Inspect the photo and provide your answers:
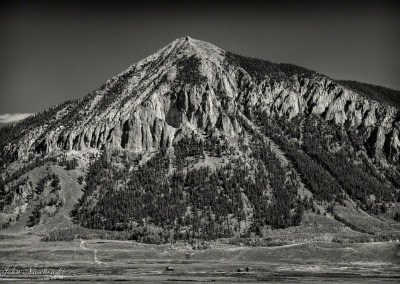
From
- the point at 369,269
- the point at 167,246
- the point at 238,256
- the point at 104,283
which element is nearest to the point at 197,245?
the point at 167,246

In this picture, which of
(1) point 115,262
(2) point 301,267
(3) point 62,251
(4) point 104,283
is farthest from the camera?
(3) point 62,251

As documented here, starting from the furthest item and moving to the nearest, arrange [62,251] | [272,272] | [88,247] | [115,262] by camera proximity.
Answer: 1. [88,247]
2. [62,251]
3. [115,262]
4. [272,272]

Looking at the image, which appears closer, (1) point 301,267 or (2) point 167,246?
(1) point 301,267

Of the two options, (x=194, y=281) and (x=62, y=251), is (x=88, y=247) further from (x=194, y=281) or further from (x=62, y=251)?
(x=194, y=281)

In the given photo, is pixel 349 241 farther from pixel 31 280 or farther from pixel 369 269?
pixel 31 280

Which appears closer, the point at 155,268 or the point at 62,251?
the point at 155,268

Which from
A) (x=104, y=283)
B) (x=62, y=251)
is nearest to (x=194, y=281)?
(x=104, y=283)
